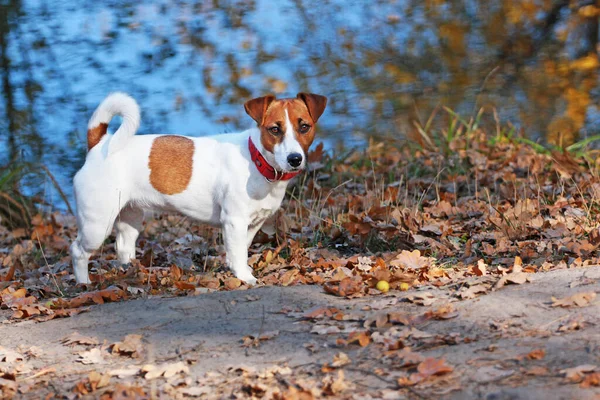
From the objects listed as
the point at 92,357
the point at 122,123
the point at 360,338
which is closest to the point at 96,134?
the point at 122,123

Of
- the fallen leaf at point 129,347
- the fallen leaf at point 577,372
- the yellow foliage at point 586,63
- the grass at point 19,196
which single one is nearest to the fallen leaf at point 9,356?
the fallen leaf at point 129,347

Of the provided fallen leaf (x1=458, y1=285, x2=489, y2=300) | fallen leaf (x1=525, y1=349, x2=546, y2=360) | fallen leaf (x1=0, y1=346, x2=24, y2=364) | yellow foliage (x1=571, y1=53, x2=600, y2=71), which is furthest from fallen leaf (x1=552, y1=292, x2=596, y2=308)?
yellow foliage (x1=571, y1=53, x2=600, y2=71)

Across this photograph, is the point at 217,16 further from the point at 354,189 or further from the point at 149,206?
the point at 149,206

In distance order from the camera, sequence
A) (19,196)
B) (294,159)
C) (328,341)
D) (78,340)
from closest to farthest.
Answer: (328,341) → (78,340) → (294,159) → (19,196)

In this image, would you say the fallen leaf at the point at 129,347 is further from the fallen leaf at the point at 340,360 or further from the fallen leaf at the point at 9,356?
the fallen leaf at the point at 340,360

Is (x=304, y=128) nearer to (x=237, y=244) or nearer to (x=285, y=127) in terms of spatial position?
(x=285, y=127)

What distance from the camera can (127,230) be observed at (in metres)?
5.73

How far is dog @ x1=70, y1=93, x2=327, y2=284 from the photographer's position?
16.4 feet

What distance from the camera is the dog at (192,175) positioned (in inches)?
196

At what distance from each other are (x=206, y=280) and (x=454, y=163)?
3795 millimetres

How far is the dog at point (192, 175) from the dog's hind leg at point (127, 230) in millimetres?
175

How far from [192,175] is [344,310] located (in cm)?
181

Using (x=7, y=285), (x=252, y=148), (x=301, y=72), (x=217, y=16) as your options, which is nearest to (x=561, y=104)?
(x=301, y=72)

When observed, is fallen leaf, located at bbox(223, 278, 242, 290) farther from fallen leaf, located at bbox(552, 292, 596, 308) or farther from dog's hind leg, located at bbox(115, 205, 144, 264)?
fallen leaf, located at bbox(552, 292, 596, 308)
